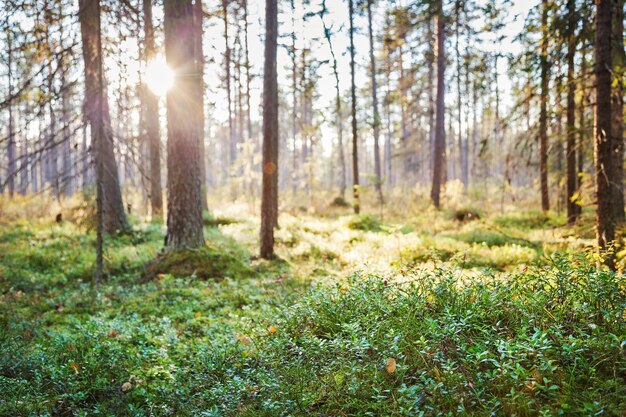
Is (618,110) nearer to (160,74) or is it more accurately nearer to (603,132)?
(603,132)

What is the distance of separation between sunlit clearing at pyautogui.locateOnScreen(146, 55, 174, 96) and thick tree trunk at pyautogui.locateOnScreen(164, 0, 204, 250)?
0.44 ft

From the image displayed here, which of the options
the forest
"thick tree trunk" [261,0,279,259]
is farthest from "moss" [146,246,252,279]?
"thick tree trunk" [261,0,279,259]

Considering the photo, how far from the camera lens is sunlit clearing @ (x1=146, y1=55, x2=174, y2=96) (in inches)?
327

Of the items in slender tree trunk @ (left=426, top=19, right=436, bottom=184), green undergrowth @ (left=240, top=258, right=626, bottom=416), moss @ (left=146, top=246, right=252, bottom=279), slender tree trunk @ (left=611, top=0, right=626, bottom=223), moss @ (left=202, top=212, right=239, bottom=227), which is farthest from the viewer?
slender tree trunk @ (left=426, top=19, right=436, bottom=184)

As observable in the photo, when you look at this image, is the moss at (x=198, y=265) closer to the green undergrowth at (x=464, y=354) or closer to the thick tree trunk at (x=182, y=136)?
the thick tree trunk at (x=182, y=136)

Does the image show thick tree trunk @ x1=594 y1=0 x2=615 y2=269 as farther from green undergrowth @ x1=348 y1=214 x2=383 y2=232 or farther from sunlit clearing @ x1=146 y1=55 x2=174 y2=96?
green undergrowth @ x1=348 y1=214 x2=383 y2=232

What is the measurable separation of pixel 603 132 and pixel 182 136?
7345 mm

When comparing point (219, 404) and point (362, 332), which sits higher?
point (362, 332)

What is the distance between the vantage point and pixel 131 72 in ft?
24.5

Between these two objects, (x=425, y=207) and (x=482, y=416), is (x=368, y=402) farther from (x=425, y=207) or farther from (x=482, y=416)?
(x=425, y=207)

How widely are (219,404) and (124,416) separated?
0.82 meters

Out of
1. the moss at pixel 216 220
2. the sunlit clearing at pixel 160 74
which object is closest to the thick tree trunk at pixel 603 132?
the sunlit clearing at pixel 160 74

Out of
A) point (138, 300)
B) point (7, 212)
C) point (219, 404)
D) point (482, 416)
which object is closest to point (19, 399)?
point (219, 404)

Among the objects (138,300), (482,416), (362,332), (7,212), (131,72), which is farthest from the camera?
(7,212)
